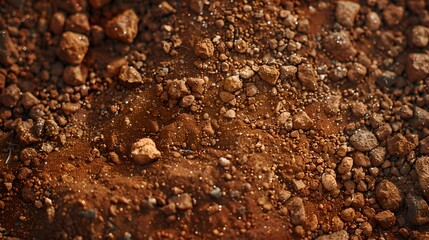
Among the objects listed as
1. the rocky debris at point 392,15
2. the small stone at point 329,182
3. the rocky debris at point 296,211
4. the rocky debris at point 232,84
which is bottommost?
the rocky debris at point 296,211

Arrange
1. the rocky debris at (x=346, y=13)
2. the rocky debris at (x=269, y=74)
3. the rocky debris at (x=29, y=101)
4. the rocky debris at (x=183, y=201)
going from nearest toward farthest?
the rocky debris at (x=183, y=201)
the rocky debris at (x=269, y=74)
the rocky debris at (x=29, y=101)
the rocky debris at (x=346, y=13)

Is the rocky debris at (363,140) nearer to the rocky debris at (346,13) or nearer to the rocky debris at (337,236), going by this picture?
the rocky debris at (337,236)

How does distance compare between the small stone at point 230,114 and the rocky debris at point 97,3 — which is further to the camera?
the rocky debris at point 97,3

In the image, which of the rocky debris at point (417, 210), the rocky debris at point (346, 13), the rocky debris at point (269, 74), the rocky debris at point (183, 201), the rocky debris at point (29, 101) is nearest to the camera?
the rocky debris at point (183, 201)

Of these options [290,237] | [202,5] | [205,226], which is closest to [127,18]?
[202,5]

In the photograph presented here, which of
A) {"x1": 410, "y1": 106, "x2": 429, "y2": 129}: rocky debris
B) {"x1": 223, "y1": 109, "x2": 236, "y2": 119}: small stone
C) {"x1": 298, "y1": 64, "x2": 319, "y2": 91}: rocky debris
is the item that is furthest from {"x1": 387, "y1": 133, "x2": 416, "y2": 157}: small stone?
{"x1": 223, "y1": 109, "x2": 236, "y2": 119}: small stone

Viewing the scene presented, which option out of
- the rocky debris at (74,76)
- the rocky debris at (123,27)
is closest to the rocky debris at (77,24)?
the rocky debris at (123,27)

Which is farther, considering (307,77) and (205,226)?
(307,77)

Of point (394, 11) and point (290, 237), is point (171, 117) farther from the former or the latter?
point (394, 11)
